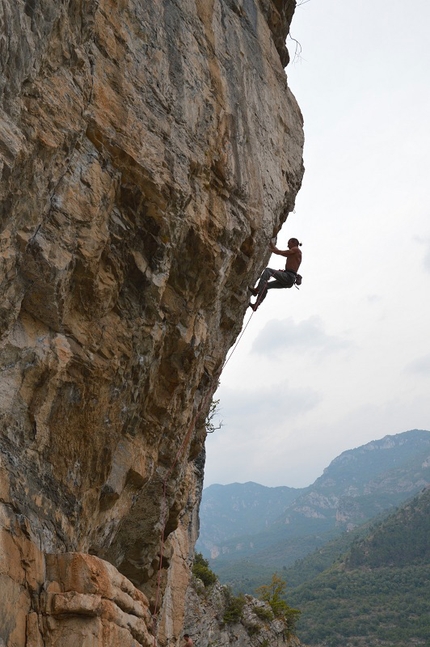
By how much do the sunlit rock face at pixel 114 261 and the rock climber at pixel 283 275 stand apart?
0.41 m

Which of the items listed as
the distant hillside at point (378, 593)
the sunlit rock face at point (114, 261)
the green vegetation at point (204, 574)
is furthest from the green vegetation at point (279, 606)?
the distant hillside at point (378, 593)

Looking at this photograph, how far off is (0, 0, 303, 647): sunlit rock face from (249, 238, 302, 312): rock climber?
0.41 metres

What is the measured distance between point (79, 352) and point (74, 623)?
109 inches

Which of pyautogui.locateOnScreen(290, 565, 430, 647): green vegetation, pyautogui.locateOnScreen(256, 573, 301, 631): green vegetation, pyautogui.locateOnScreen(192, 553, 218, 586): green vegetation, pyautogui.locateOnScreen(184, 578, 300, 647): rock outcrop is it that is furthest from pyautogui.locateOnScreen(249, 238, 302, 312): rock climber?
pyautogui.locateOnScreen(290, 565, 430, 647): green vegetation

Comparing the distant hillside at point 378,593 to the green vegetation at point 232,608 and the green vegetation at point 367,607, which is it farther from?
the green vegetation at point 232,608

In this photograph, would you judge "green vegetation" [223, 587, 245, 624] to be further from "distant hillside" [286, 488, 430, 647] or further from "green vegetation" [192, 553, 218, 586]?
"distant hillside" [286, 488, 430, 647]

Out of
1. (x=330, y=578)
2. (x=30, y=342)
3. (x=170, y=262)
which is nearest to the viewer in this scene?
(x=30, y=342)

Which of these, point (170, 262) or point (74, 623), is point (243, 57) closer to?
point (170, 262)

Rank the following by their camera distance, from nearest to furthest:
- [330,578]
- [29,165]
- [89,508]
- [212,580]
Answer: [29,165] → [89,508] → [212,580] → [330,578]

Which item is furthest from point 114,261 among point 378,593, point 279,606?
point 378,593

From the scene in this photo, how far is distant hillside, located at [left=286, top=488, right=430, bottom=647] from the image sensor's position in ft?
246

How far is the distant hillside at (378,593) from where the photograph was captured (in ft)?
246

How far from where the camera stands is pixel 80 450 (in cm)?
670

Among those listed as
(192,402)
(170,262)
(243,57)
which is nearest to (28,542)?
(170,262)
